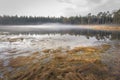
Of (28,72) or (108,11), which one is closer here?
(28,72)

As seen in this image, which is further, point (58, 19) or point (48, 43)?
point (58, 19)

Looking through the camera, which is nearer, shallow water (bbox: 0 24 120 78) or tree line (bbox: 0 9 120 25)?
shallow water (bbox: 0 24 120 78)

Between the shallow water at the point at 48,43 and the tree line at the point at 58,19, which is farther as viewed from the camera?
the tree line at the point at 58,19

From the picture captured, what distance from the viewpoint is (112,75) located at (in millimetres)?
8711

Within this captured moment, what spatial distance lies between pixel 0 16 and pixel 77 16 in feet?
332

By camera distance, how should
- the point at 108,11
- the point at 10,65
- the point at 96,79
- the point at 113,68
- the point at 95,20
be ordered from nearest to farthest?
Result: the point at 96,79 < the point at 113,68 < the point at 10,65 < the point at 108,11 < the point at 95,20

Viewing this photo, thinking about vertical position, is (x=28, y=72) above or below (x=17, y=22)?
below

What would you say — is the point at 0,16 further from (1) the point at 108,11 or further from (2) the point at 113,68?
(2) the point at 113,68

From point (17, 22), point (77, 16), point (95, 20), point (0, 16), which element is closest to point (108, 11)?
point (95, 20)

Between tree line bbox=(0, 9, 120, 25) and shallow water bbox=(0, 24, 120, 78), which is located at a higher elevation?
tree line bbox=(0, 9, 120, 25)

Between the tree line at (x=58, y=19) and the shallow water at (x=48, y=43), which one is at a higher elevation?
the tree line at (x=58, y=19)

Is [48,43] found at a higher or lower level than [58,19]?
lower

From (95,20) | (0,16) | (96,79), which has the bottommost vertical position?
(96,79)

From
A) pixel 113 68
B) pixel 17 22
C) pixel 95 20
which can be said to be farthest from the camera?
pixel 17 22
